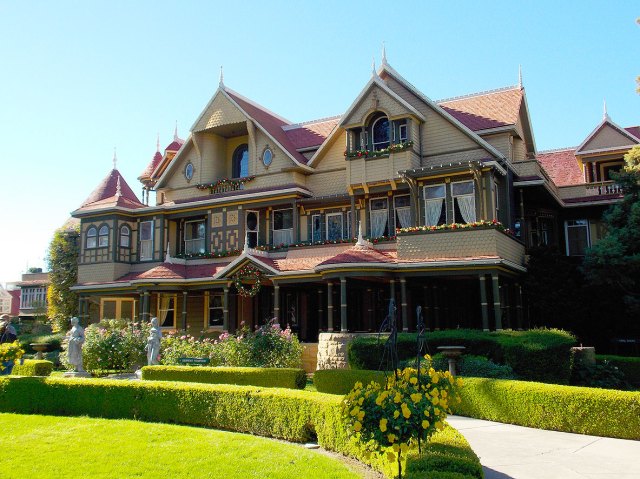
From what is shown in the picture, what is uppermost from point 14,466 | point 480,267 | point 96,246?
point 96,246

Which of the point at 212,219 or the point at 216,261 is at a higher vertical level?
the point at 212,219

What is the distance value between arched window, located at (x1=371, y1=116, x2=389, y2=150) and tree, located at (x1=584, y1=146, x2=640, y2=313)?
33.1ft

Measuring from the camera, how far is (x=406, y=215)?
28297 millimetres

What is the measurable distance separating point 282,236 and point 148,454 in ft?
67.3

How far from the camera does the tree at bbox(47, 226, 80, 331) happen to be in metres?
38.3

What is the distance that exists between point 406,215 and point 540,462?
1871 cm

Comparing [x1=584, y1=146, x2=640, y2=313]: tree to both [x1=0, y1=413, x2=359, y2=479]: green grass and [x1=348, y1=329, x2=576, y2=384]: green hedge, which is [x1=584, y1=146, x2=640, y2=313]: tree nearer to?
[x1=348, y1=329, x2=576, y2=384]: green hedge

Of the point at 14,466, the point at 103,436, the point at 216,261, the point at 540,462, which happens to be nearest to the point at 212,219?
the point at 216,261

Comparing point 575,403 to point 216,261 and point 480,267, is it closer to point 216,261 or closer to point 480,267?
point 480,267

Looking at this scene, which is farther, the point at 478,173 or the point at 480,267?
the point at 478,173

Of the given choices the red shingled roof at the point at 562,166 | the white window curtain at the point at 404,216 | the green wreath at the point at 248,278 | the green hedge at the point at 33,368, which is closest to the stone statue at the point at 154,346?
the green hedge at the point at 33,368

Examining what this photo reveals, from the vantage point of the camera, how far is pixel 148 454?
1154 centimetres

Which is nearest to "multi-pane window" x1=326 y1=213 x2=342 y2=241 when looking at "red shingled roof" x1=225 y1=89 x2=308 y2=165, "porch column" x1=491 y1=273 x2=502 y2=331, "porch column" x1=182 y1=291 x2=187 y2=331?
"red shingled roof" x1=225 y1=89 x2=308 y2=165

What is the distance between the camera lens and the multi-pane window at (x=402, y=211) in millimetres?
28203
